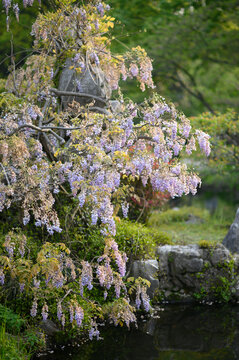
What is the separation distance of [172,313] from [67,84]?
4031mm

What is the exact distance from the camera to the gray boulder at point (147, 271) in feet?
22.2

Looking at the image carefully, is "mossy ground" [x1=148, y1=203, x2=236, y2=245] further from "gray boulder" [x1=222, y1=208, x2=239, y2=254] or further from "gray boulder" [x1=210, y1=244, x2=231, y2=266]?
"gray boulder" [x1=210, y1=244, x2=231, y2=266]

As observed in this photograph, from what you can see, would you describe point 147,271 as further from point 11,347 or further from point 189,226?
point 189,226

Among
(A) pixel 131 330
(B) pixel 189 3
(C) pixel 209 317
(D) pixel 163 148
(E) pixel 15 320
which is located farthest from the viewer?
(B) pixel 189 3

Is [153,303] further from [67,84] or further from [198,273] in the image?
[67,84]

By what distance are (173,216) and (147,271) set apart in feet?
Result: 16.6

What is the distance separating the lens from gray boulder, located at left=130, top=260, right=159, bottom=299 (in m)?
6.75

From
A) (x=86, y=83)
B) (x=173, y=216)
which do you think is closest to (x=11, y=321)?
(x=86, y=83)

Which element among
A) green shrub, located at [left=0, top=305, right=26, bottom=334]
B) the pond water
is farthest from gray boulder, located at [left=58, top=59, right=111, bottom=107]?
the pond water

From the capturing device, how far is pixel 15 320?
5.11 m

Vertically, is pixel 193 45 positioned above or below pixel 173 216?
above

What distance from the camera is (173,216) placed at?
11711 mm

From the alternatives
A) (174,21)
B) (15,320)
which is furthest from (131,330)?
(174,21)

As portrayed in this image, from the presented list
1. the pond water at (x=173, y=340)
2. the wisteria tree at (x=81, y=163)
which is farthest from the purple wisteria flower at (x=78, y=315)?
the pond water at (x=173, y=340)
